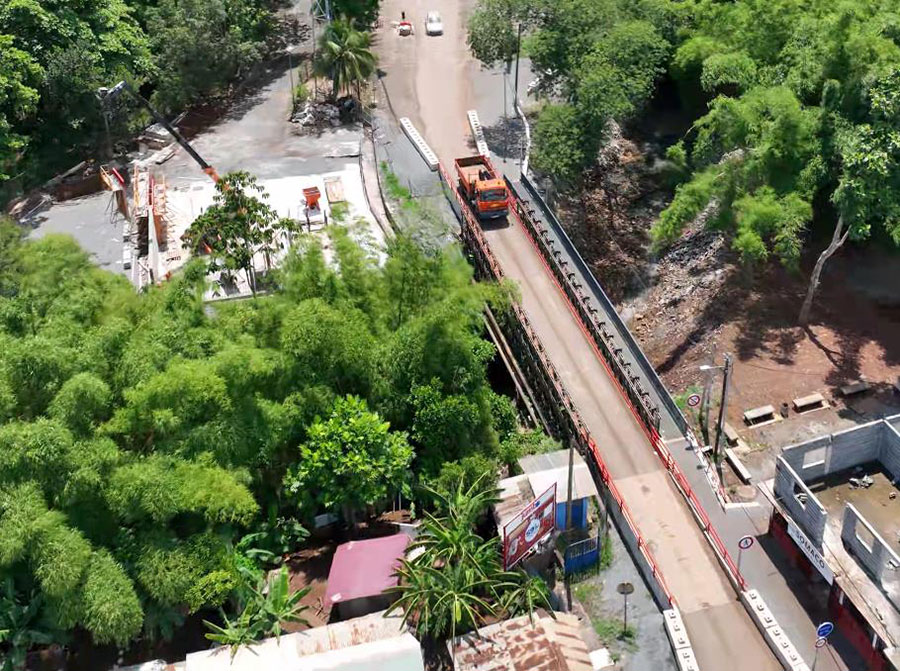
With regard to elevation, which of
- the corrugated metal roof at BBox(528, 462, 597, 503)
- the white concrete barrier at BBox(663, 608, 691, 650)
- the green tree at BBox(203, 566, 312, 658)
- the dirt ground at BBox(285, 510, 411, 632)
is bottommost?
the dirt ground at BBox(285, 510, 411, 632)

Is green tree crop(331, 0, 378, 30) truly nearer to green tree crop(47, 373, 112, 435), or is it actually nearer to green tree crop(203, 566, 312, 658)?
green tree crop(47, 373, 112, 435)

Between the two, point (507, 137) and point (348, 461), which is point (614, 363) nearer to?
point (348, 461)

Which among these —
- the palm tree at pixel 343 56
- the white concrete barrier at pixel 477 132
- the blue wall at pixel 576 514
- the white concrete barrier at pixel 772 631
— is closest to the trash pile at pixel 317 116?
the palm tree at pixel 343 56

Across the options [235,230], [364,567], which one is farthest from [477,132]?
[364,567]

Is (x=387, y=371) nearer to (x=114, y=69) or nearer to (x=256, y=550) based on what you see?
(x=256, y=550)

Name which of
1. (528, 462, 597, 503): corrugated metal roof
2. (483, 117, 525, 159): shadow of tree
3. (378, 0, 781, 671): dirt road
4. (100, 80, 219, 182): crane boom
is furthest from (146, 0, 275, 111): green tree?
(528, 462, 597, 503): corrugated metal roof
